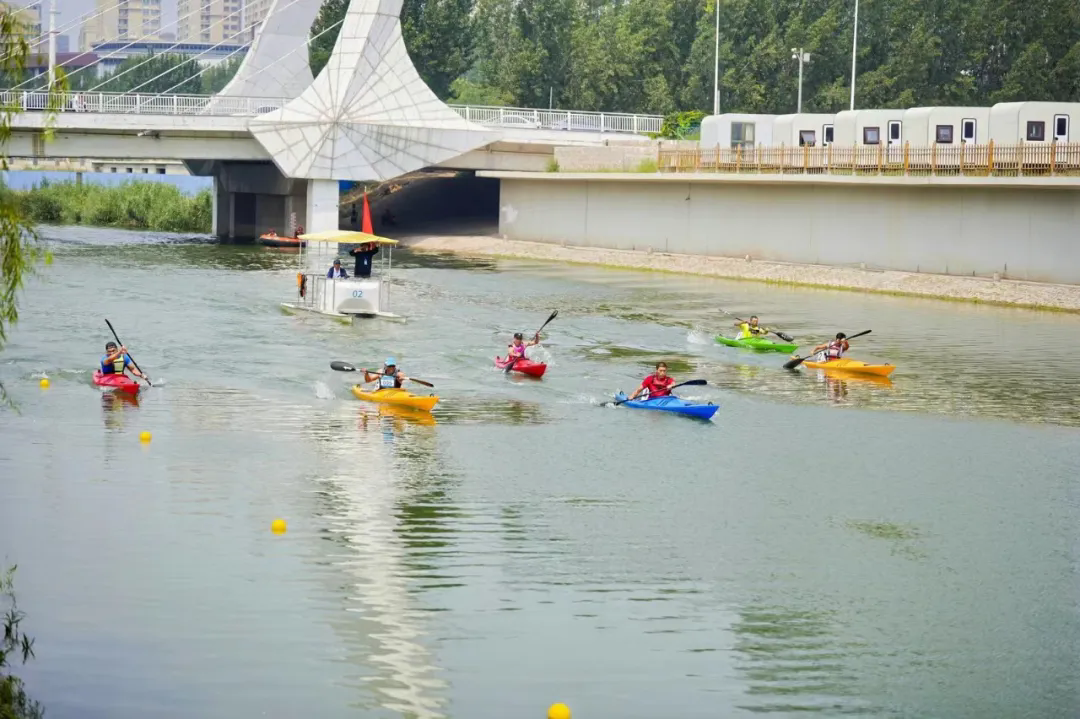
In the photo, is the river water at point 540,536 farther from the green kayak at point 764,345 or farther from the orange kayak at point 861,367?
the green kayak at point 764,345

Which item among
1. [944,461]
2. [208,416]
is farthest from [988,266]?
[208,416]

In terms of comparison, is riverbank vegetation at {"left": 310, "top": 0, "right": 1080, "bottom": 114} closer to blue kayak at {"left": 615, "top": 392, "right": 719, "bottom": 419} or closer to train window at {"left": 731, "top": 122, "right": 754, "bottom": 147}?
train window at {"left": 731, "top": 122, "right": 754, "bottom": 147}

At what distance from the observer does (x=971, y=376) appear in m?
37.5

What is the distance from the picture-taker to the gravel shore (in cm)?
5100

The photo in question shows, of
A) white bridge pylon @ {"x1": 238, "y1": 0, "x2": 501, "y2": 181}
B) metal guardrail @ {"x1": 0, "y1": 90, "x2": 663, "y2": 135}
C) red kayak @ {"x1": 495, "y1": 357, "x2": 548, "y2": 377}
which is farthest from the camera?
white bridge pylon @ {"x1": 238, "y1": 0, "x2": 501, "y2": 181}

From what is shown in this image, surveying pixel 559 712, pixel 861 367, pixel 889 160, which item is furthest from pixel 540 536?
pixel 889 160

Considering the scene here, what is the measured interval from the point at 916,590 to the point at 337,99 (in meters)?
60.0

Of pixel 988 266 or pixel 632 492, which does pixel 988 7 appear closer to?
pixel 988 266

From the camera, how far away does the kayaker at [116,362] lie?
107 feet

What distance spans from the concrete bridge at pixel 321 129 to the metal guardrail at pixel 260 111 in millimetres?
112

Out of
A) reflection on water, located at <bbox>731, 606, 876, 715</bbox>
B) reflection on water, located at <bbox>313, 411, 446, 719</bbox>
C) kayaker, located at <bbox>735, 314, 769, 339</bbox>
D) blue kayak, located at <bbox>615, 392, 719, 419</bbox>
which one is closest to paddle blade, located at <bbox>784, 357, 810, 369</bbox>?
kayaker, located at <bbox>735, 314, 769, 339</bbox>

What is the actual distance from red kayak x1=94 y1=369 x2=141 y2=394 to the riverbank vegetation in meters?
64.4

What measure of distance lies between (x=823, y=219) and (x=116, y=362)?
34.0 metres

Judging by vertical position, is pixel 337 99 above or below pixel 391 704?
above
